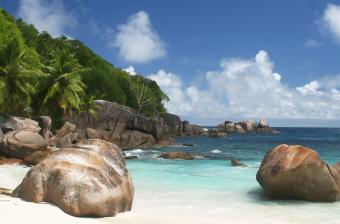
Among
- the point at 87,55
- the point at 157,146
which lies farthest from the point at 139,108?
the point at 157,146

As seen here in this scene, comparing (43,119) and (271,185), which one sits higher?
(43,119)

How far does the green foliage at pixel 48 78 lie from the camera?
2892cm

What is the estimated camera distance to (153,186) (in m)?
16.5

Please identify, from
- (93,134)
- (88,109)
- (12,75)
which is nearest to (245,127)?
(88,109)

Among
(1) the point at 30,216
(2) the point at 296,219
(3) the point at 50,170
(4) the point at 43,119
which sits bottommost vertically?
(2) the point at 296,219

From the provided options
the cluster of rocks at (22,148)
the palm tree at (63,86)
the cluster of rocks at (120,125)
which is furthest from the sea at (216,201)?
A: the cluster of rocks at (120,125)

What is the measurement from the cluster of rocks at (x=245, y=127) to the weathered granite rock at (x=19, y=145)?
85693mm

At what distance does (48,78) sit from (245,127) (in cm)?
8059

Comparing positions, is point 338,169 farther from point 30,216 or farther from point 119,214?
point 30,216

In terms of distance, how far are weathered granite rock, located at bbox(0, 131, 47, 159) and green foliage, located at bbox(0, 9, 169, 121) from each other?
635 cm

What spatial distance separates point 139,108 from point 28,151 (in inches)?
1619

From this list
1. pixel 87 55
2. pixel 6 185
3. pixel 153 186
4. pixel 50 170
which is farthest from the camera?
pixel 87 55

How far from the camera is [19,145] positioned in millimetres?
22125

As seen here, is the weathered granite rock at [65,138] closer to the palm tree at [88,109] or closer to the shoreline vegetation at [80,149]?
the shoreline vegetation at [80,149]
